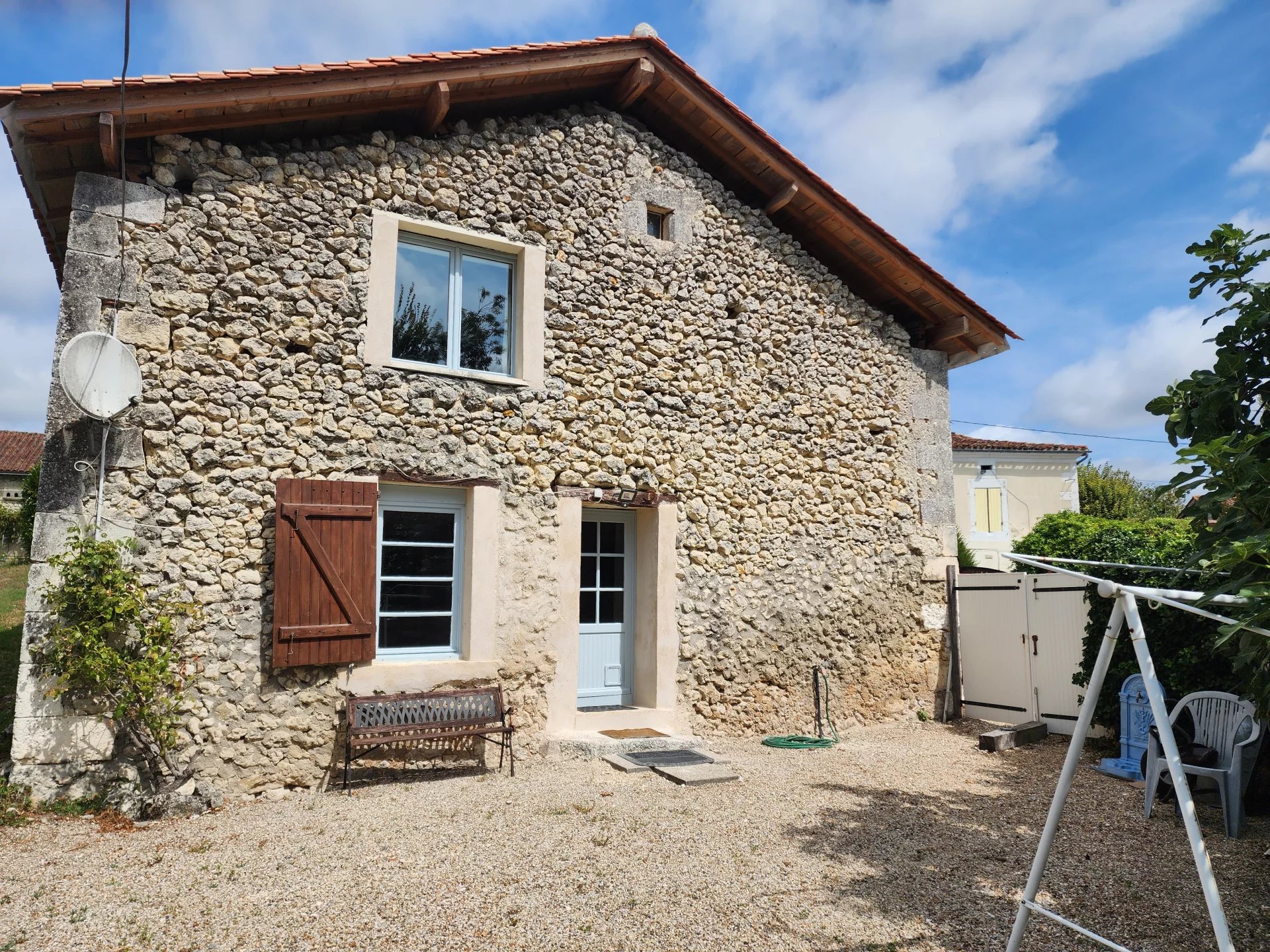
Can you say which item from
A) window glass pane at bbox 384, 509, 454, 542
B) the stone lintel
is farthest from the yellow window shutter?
the stone lintel

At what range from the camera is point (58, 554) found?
5.07m

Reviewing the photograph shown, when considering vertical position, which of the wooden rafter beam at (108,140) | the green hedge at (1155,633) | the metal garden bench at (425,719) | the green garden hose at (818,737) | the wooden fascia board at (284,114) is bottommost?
the green garden hose at (818,737)

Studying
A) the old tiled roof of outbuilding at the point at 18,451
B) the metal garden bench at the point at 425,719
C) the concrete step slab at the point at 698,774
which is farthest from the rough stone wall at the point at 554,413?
the old tiled roof of outbuilding at the point at 18,451

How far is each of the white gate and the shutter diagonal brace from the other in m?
6.01

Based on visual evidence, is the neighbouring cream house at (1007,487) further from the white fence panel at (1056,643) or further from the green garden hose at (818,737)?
the green garden hose at (818,737)

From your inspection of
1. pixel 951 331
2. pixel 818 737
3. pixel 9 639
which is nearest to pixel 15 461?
pixel 9 639

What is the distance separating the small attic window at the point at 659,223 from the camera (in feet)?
25.3

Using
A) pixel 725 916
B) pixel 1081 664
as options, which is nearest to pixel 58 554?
pixel 725 916

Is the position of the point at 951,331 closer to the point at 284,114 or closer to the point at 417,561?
the point at 417,561

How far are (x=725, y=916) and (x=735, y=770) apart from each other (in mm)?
2562

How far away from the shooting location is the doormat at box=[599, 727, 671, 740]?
21.8 ft

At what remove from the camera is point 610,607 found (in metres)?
7.38

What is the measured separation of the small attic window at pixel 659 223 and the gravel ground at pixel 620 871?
475 cm

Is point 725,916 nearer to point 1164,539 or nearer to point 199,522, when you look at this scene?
point 199,522
